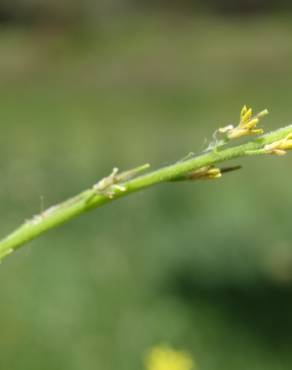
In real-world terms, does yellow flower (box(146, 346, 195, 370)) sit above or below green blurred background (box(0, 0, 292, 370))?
below

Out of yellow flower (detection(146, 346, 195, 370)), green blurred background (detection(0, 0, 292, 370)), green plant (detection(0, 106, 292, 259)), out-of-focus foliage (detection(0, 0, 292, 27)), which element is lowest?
green plant (detection(0, 106, 292, 259))

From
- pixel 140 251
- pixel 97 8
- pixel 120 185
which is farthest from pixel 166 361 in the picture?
pixel 97 8

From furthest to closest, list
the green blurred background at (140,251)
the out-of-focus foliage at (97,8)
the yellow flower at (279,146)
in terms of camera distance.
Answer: the out-of-focus foliage at (97,8) → the green blurred background at (140,251) → the yellow flower at (279,146)

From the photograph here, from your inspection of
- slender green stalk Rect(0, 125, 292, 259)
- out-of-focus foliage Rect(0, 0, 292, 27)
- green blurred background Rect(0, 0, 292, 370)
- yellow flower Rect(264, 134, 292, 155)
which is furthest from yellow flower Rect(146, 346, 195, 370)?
out-of-focus foliage Rect(0, 0, 292, 27)

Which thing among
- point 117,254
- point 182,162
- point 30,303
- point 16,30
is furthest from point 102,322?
point 16,30

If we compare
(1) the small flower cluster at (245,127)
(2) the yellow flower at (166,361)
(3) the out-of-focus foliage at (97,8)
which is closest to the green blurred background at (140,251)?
(1) the small flower cluster at (245,127)

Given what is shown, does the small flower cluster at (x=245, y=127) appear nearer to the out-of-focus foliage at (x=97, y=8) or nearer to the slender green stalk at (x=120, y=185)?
the slender green stalk at (x=120, y=185)

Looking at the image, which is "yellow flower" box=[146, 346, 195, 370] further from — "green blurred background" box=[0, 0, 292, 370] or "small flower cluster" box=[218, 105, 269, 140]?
"small flower cluster" box=[218, 105, 269, 140]
